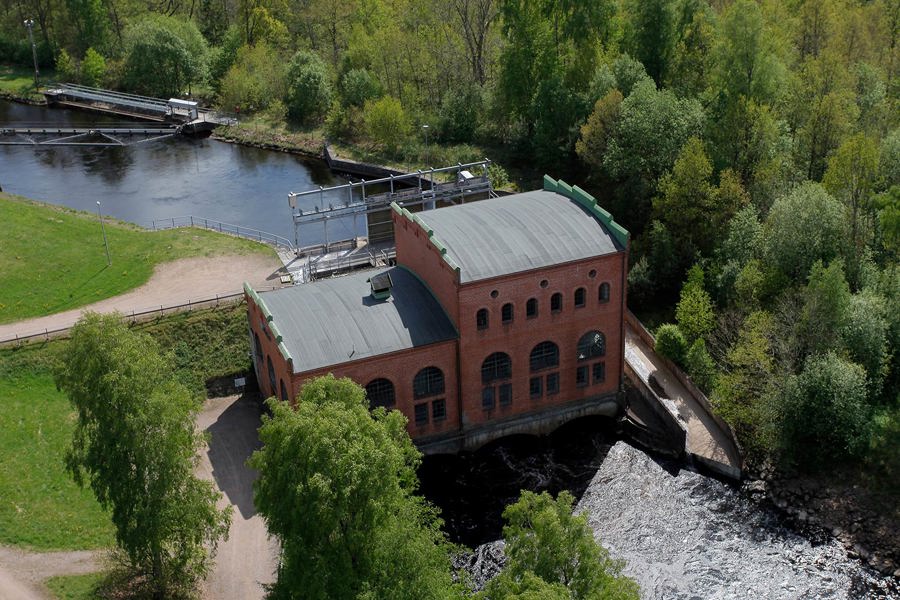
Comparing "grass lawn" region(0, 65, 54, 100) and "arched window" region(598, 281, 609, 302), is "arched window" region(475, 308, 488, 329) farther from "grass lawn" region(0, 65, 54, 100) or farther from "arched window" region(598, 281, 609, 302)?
"grass lawn" region(0, 65, 54, 100)

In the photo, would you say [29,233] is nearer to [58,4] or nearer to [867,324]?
[867,324]

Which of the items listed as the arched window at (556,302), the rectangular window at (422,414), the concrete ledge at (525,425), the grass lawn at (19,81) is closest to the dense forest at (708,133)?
the concrete ledge at (525,425)

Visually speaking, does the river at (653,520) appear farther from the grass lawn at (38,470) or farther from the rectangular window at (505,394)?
the grass lawn at (38,470)

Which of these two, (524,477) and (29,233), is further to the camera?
(29,233)

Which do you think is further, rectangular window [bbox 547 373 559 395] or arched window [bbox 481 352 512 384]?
rectangular window [bbox 547 373 559 395]

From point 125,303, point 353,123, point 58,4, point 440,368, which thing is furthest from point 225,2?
point 440,368

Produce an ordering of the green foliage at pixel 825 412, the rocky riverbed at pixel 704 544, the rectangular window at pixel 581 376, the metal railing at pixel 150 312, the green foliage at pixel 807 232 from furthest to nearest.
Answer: the green foliage at pixel 807 232 < the metal railing at pixel 150 312 < the rectangular window at pixel 581 376 < the green foliage at pixel 825 412 < the rocky riverbed at pixel 704 544

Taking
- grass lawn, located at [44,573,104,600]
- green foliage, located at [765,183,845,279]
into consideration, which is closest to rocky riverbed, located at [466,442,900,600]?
green foliage, located at [765,183,845,279]
